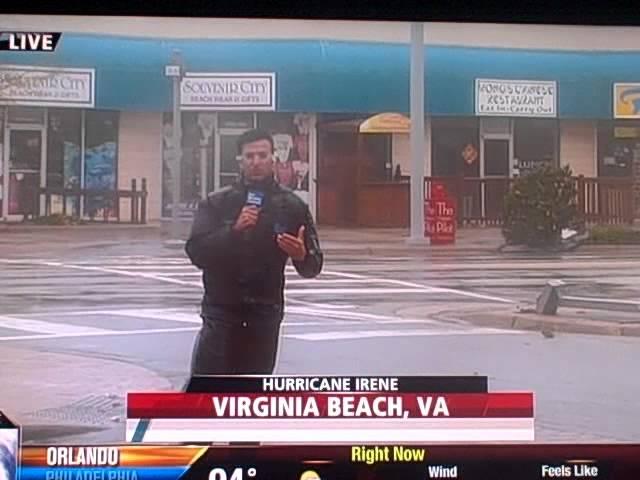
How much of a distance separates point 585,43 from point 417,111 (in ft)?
1.92

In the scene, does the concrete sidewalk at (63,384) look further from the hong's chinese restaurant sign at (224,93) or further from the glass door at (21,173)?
the hong's chinese restaurant sign at (224,93)

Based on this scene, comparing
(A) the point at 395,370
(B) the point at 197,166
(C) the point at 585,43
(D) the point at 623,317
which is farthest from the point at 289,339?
(C) the point at 585,43

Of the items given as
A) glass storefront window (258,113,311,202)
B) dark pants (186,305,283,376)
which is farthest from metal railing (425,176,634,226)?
dark pants (186,305,283,376)

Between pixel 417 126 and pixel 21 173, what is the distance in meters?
1.24

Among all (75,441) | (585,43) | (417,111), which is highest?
(585,43)

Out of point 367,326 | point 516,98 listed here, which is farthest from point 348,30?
point 367,326

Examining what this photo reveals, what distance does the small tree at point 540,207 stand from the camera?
11.6ft

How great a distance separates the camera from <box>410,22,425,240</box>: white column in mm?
3537

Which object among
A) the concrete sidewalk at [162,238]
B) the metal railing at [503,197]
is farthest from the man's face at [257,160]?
the metal railing at [503,197]

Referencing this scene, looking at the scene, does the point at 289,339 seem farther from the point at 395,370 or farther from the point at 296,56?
the point at 296,56

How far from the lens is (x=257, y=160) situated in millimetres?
3463

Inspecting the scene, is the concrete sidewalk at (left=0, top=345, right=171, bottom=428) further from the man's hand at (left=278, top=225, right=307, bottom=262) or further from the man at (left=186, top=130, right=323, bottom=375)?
the man's hand at (left=278, top=225, right=307, bottom=262)

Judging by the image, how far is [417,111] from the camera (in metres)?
3.57

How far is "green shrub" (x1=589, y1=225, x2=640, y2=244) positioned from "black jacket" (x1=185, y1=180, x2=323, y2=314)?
0.99m
